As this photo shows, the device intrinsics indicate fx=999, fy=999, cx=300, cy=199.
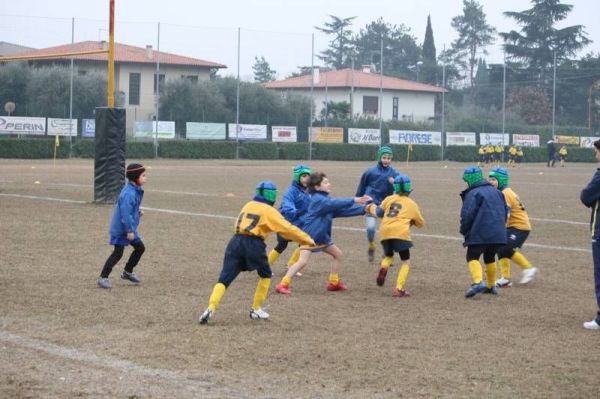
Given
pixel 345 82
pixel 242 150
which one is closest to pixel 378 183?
pixel 242 150

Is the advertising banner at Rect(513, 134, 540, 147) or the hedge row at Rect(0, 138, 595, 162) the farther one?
the advertising banner at Rect(513, 134, 540, 147)

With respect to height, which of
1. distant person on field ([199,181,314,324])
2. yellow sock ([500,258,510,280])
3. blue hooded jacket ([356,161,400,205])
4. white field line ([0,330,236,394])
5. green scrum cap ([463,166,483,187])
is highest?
green scrum cap ([463,166,483,187])

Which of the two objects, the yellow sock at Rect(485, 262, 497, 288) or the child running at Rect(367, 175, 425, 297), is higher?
the child running at Rect(367, 175, 425, 297)

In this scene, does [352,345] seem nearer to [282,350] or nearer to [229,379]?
[282,350]

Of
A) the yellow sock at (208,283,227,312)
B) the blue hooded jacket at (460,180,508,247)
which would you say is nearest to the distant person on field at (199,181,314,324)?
the yellow sock at (208,283,227,312)

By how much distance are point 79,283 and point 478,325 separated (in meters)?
4.96

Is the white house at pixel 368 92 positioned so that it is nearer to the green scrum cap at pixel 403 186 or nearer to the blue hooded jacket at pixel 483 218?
the green scrum cap at pixel 403 186

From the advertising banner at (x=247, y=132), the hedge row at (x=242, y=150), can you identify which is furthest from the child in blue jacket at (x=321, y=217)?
the advertising banner at (x=247, y=132)

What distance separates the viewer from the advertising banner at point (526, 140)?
7160cm

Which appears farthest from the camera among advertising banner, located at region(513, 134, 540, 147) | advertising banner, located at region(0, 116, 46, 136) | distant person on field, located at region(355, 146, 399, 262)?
advertising banner, located at region(513, 134, 540, 147)

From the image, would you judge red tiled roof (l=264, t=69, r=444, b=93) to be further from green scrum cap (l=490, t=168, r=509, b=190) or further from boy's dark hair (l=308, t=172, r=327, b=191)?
boy's dark hair (l=308, t=172, r=327, b=191)

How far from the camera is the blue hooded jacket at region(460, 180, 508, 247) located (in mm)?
11570

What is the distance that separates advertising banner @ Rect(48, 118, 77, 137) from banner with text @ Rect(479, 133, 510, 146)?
3067 cm

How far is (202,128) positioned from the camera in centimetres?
5662
